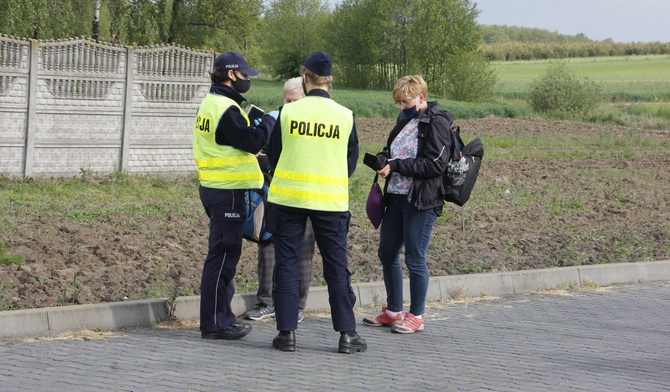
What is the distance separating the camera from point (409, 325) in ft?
27.1

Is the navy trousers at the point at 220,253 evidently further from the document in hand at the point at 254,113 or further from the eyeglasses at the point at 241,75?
the eyeglasses at the point at 241,75

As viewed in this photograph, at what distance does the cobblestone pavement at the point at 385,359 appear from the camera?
6500mm

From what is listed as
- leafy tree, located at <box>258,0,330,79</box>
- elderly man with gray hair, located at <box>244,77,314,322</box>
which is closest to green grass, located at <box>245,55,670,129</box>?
leafy tree, located at <box>258,0,330,79</box>

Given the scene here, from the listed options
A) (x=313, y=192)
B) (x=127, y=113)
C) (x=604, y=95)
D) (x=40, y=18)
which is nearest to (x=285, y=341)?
(x=313, y=192)

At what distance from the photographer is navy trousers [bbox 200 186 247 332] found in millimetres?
7664

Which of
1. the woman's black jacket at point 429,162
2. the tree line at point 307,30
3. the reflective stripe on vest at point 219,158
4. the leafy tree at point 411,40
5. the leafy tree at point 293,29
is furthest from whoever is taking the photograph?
the leafy tree at point 293,29

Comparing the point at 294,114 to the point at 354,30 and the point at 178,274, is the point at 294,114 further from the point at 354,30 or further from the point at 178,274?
the point at 354,30

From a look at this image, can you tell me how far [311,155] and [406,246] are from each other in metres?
1.43

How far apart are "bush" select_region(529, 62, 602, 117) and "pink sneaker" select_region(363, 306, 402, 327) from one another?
38335mm

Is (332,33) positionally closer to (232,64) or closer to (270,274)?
(270,274)

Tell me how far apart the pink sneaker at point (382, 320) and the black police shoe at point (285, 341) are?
1278 mm

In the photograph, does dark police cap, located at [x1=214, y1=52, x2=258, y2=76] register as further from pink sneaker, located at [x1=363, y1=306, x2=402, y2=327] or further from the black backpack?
pink sneaker, located at [x1=363, y1=306, x2=402, y2=327]

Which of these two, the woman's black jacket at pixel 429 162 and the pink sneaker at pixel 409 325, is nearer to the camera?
the woman's black jacket at pixel 429 162

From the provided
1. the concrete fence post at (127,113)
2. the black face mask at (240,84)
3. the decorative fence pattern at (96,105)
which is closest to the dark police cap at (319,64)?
the black face mask at (240,84)
